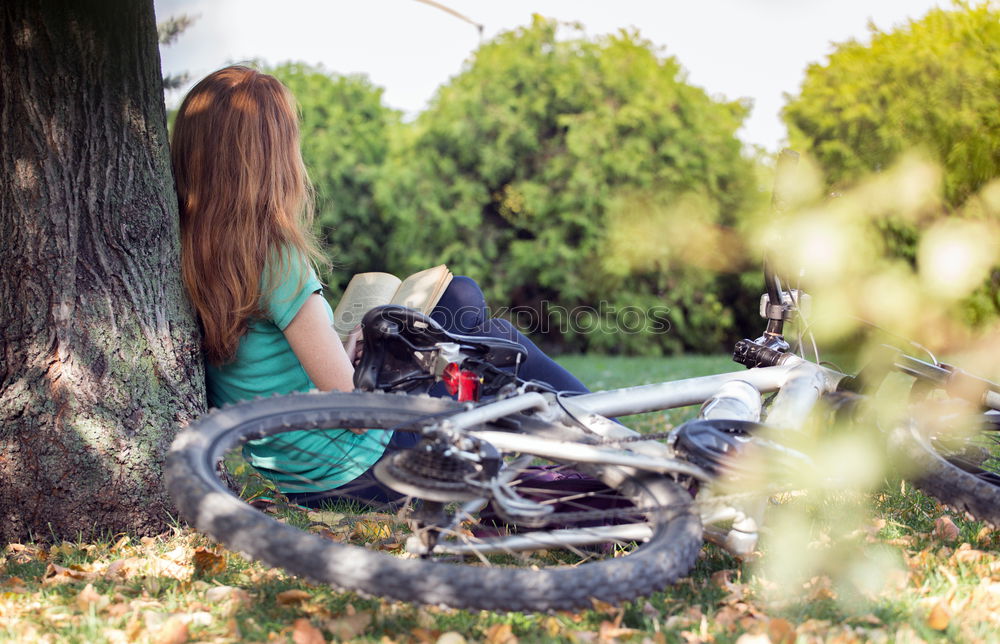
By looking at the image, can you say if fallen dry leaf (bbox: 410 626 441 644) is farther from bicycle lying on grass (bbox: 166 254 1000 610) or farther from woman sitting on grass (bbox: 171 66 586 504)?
woman sitting on grass (bbox: 171 66 586 504)

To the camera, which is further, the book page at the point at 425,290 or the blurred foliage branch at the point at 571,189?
the blurred foliage branch at the point at 571,189

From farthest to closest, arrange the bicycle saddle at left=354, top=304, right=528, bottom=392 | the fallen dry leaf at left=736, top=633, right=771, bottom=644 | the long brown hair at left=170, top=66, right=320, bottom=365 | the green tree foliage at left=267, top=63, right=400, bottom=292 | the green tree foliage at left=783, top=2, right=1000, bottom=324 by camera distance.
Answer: the green tree foliage at left=267, top=63, right=400, bottom=292
the green tree foliage at left=783, top=2, right=1000, bottom=324
the long brown hair at left=170, top=66, right=320, bottom=365
the bicycle saddle at left=354, top=304, right=528, bottom=392
the fallen dry leaf at left=736, top=633, right=771, bottom=644

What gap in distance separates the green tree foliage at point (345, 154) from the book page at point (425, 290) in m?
6.93

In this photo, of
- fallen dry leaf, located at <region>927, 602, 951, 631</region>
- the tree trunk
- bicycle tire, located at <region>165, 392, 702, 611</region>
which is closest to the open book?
the tree trunk

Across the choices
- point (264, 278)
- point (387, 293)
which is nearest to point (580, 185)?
point (387, 293)

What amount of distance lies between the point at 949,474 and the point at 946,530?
0.29 m

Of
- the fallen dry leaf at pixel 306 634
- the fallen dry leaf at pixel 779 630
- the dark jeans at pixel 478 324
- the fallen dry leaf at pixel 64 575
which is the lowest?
the fallen dry leaf at pixel 779 630

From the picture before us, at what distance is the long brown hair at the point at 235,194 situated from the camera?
231cm

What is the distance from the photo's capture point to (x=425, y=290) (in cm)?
254

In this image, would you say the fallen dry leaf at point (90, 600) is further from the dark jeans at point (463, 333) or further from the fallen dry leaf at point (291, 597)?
the dark jeans at point (463, 333)

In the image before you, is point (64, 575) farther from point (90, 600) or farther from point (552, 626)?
point (552, 626)

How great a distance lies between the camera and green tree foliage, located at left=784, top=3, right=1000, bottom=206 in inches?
272

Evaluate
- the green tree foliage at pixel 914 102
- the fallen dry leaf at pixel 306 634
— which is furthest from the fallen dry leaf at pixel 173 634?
the green tree foliage at pixel 914 102

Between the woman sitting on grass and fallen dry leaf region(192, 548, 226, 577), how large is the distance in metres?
0.30
